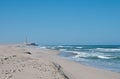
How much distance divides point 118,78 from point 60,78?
547 cm

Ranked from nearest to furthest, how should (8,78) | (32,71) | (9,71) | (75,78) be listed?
1. (8,78)
2. (9,71)
3. (32,71)
4. (75,78)

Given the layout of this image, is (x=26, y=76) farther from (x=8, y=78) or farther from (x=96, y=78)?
(x=96, y=78)

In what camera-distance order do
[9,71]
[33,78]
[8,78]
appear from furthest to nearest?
[9,71] < [33,78] < [8,78]

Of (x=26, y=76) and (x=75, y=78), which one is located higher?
(x=26, y=76)

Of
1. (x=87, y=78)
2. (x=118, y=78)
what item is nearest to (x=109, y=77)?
(x=118, y=78)

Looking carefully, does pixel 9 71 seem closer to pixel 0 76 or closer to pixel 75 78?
pixel 0 76

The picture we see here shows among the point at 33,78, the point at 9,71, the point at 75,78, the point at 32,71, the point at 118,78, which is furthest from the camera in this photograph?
the point at 118,78

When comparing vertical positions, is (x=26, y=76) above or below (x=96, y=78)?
above

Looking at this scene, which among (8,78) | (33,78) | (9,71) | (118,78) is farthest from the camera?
(118,78)

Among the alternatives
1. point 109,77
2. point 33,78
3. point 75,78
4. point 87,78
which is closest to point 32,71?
point 33,78

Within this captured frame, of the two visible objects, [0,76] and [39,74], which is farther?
[39,74]

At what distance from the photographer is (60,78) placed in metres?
8.97

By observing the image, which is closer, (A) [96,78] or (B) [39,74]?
(B) [39,74]

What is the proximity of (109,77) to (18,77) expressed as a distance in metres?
6.91
